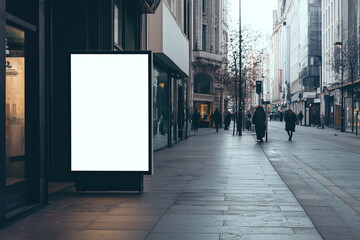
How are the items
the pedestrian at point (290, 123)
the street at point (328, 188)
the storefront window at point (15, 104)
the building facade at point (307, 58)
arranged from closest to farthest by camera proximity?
the street at point (328, 188) → the storefront window at point (15, 104) → the pedestrian at point (290, 123) → the building facade at point (307, 58)

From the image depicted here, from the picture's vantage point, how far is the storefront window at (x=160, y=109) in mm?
19516

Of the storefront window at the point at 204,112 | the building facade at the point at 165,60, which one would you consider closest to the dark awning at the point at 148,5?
the building facade at the point at 165,60

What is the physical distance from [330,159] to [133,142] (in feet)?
31.0

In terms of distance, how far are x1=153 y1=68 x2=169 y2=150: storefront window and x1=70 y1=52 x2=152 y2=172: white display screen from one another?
10.4 m

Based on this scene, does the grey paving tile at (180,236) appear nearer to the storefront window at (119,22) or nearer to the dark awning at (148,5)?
the storefront window at (119,22)

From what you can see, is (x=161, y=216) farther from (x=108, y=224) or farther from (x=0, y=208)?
(x=0, y=208)

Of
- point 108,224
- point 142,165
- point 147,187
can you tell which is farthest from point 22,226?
point 147,187

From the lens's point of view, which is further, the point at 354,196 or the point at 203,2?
the point at 203,2

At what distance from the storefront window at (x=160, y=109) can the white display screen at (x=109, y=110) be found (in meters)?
10.4

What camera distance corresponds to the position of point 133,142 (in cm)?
837

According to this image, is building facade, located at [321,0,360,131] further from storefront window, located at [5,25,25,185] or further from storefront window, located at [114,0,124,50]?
storefront window, located at [5,25,25,185]

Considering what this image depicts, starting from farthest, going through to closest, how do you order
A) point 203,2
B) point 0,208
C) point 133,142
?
point 203,2
point 133,142
point 0,208

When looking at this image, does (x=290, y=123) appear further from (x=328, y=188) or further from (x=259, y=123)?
(x=328, y=188)

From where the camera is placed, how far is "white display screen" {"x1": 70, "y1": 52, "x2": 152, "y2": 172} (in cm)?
827
